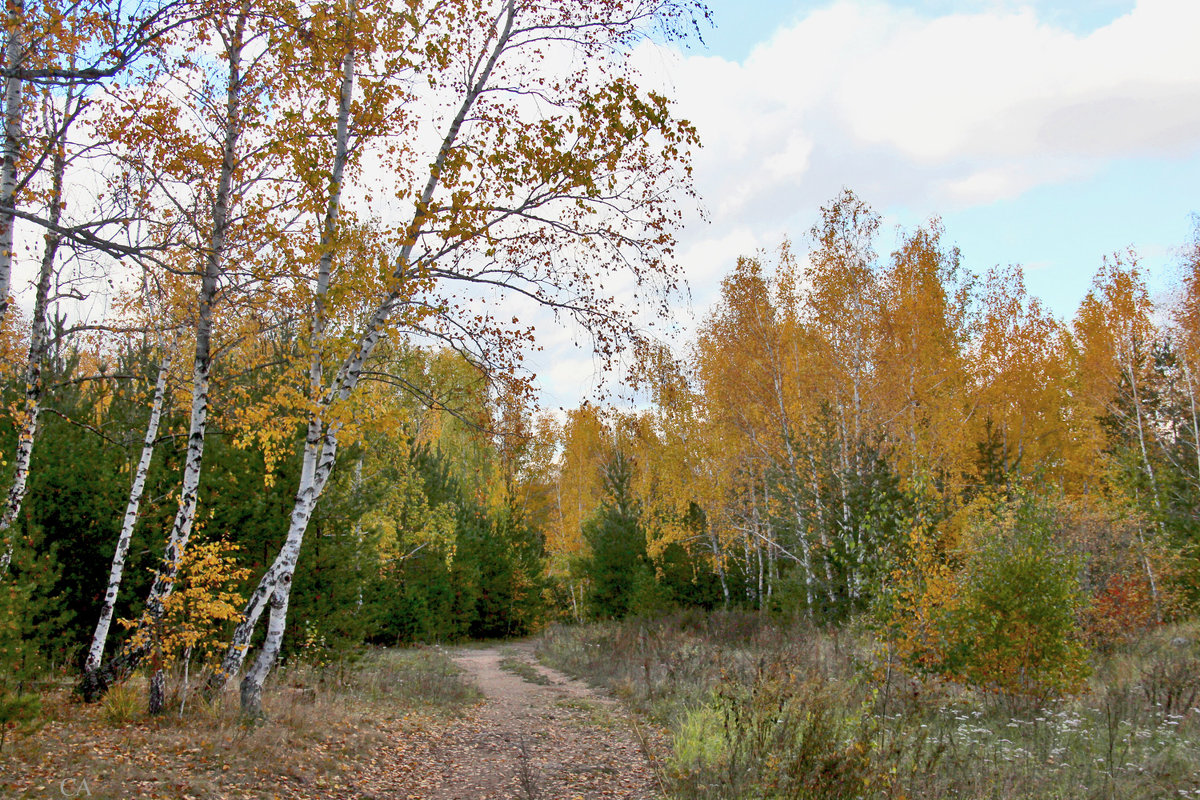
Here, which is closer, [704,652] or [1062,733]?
[1062,733]

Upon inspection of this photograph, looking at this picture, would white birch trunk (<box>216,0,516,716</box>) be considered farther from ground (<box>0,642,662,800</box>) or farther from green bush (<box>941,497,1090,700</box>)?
green bush (<box>941,497,1090,700</box>)

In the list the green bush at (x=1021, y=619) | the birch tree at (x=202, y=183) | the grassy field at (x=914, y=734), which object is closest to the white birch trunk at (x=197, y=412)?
the birch tree at (x=202, y=183)

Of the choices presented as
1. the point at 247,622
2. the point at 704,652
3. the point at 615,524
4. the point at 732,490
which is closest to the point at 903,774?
the point at 247,622

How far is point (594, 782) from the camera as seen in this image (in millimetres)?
6609

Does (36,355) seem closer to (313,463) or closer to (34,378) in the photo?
(34,378)

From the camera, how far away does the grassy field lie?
16.2ft

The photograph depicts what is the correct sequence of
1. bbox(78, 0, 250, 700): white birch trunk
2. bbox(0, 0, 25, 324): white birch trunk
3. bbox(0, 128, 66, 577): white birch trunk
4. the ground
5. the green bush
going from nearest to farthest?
bbox(0, 0, 25, 324): white birch trunk, the ground, bbox(0, 128, 66, 577): white birch trunk, bbox(78, 0, 250, 700): white birch trunk, the green bush

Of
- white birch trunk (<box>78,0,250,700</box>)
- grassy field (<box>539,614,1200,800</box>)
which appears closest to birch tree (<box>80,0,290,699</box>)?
white birch trunk (<box>78,0,250,700</box>)

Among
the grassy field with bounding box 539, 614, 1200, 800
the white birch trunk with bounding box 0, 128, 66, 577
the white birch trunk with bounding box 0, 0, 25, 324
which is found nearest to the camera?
the white birch trunk with bounding box 0, 0, 25, 324

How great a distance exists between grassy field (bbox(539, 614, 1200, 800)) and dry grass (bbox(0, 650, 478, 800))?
2979 millimetres

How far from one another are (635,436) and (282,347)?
516 cm

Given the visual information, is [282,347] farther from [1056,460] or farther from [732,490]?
[1056,460]

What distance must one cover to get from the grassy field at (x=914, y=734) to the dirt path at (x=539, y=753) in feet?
1.67

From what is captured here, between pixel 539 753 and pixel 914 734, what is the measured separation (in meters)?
3.86
